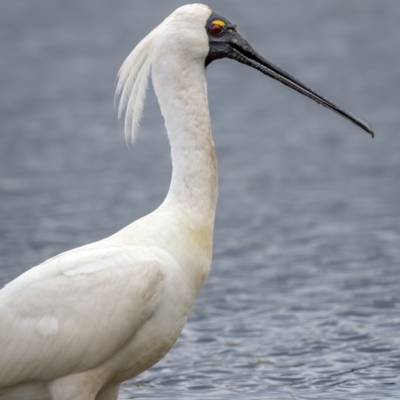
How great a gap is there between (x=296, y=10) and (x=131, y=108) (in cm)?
1617

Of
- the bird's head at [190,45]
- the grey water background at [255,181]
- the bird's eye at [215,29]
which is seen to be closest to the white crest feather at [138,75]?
the bird's head at [190,45]

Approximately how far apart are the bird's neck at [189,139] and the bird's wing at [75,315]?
1.66 ft

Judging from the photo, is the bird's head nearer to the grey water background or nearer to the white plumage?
the white plumage

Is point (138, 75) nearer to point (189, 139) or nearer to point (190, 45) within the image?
point (190, 45)

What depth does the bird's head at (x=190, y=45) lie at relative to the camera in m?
6.93

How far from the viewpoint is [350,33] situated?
21.6 meters

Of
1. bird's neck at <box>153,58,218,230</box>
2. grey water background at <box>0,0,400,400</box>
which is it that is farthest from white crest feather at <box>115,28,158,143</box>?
grey water background at <box>0,0,400,400</box>

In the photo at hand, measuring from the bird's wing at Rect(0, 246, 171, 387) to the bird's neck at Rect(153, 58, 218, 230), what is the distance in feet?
1.66

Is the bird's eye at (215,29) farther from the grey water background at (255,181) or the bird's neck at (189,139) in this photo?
the grey water background at (255,181)

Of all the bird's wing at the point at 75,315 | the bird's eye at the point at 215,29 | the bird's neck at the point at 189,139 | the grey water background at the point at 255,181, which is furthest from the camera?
the grey water background at the point at 255,181

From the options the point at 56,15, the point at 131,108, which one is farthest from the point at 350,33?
the point at 131,108

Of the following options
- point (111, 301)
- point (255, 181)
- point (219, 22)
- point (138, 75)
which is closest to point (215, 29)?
point (219, 22)

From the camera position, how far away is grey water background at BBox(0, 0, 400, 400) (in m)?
9.45

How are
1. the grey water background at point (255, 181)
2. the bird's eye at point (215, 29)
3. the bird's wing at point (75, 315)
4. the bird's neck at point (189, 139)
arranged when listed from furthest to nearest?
the grey water background at point (255, 181)
the bird's eye at point (215, 29)
the bird's neck at point (189, 139)
the bird's wing at point (75, 315)
